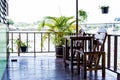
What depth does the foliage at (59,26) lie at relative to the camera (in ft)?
22.4

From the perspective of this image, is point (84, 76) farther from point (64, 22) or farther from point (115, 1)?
point (115, 1)

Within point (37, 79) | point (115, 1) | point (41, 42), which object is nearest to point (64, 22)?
point (41, 42)

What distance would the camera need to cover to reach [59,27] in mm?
6844

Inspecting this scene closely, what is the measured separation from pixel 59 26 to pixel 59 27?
33 mm

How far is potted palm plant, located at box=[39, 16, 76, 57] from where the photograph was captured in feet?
22.4

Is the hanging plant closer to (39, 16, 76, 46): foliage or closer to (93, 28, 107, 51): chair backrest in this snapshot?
(39, 16, 76, 46): foliage

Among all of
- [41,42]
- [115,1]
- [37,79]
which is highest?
[115,1]

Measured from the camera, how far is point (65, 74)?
4.67 metres

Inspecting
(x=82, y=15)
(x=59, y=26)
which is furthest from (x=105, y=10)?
(x=59, y=26)

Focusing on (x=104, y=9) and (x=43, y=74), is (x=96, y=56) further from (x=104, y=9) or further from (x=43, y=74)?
(x=104, y=9)

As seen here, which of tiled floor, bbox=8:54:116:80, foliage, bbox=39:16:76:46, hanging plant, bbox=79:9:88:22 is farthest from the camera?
hanging plant, bbox=79:9:88:22

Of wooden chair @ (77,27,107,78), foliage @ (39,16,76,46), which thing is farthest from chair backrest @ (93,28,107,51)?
foliage @ (39,16,76,46)

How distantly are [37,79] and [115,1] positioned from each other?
378cm

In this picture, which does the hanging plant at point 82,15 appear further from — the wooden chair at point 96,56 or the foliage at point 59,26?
the wooden chair at point 96,56
